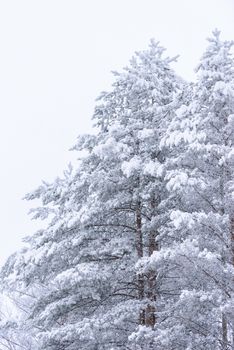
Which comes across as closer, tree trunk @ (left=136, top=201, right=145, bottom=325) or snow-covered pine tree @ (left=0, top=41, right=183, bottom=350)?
snow-covered pine tree @ (left=0, top=41, right=183, bottom=350)

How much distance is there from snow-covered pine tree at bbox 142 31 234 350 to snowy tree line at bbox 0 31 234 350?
3cm

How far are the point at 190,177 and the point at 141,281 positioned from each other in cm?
313

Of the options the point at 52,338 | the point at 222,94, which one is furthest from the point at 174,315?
the point at 222,94

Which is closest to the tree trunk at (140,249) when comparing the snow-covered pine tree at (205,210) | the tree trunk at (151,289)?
the tree trunk at (151,289)

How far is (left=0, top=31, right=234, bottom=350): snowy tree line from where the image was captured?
9.48 metres

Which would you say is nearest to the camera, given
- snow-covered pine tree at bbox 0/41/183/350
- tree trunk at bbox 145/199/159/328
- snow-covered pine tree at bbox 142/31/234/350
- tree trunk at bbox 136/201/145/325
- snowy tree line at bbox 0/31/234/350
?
snow-covered pine tree at bbox 142/31/234/350

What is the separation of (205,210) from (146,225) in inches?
63.5

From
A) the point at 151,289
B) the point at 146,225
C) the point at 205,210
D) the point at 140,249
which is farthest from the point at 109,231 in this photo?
the point at 205,210

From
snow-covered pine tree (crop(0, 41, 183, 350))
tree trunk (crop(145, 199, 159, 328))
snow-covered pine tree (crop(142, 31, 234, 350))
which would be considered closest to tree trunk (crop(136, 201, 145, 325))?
snow-covered pine tree (crop(0, 41, 183, 350))

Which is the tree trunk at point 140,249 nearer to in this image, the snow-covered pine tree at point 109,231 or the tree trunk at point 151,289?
the snow-covered pine tree at point 109,231

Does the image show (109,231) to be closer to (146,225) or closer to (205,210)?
(146,225)

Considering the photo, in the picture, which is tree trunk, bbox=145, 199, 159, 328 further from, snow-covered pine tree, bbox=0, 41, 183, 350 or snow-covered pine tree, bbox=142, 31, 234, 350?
snow-covered pine tree, bbox=142, 31, 234, 350

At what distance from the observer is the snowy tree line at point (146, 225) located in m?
9.48

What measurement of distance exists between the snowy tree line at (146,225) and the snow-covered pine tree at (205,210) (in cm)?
3
